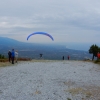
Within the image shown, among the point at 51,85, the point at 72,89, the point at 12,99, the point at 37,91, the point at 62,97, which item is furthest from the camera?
the point at 51,85

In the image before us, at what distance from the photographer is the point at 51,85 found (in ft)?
49.4

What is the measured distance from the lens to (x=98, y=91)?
13.6 metres

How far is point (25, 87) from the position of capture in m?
14.1

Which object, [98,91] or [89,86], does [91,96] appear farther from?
[89,86]

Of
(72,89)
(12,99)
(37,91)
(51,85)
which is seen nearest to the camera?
(12,99)

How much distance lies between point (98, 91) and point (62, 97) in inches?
119

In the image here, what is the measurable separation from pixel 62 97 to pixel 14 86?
4.02m

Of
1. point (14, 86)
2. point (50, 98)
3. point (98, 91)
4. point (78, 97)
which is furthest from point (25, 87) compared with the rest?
point (98, 91)

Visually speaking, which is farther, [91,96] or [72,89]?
[72,89]

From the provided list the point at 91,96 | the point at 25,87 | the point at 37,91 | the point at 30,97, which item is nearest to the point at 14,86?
the point at 25,87

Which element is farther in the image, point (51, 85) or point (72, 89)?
point (51, 85)

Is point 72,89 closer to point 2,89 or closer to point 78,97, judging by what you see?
point 78,97

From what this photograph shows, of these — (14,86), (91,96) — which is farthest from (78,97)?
(14,86)

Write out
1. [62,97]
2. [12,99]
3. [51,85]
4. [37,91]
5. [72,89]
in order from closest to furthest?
[12,99], [62,97], [37,91], [72,89], [51,85]
